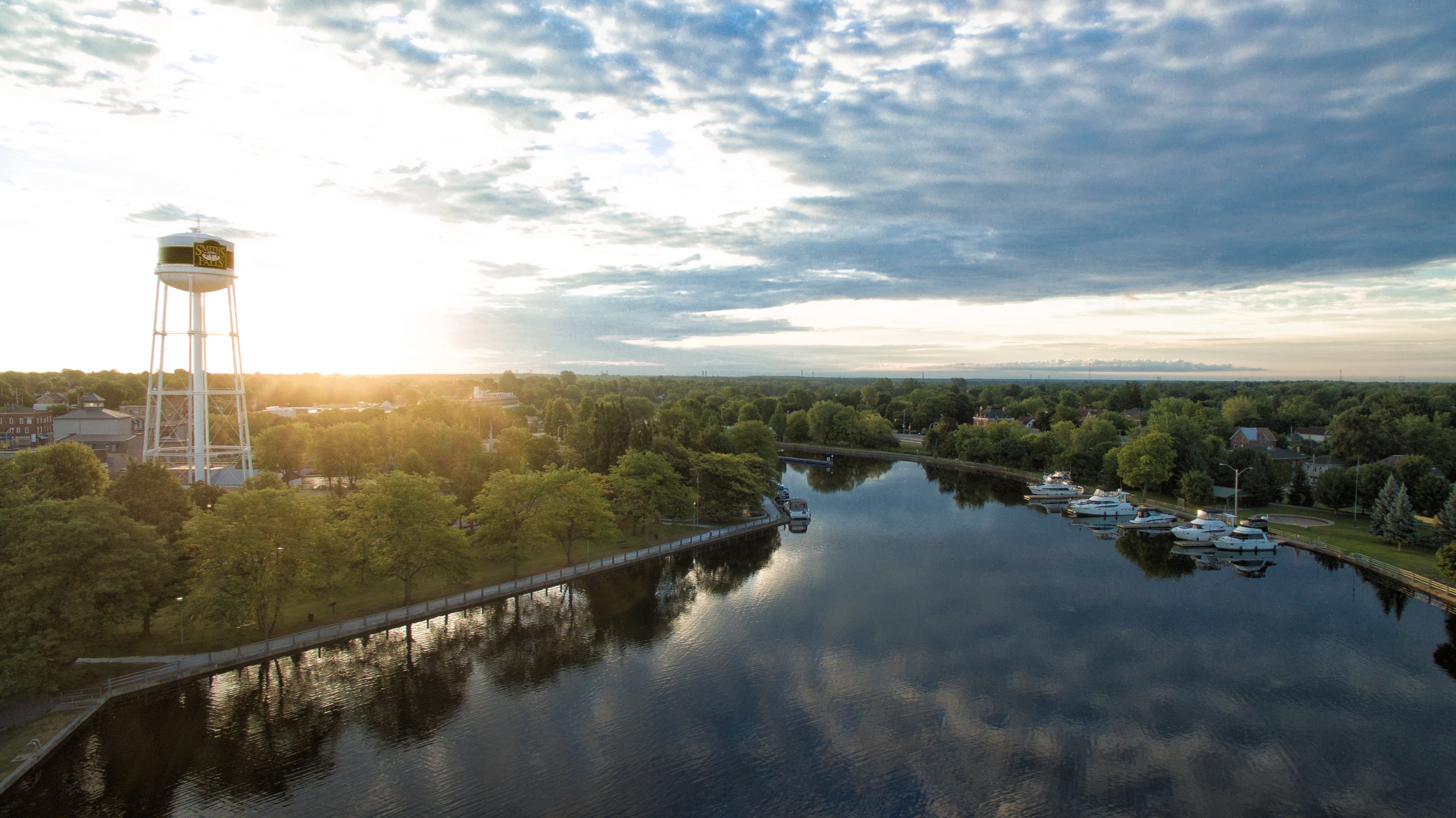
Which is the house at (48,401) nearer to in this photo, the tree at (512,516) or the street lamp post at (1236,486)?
the tree at (512,516)

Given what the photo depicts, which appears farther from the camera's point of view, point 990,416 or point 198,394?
point 990,416

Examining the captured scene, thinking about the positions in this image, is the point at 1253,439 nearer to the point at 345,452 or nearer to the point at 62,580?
the point at 345,452

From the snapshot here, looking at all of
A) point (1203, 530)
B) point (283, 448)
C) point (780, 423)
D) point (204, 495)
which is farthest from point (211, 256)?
point (780, 423)

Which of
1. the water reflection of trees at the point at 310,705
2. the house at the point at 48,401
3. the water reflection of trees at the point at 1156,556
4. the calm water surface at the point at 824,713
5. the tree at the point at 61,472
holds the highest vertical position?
the house at the point at 48,401

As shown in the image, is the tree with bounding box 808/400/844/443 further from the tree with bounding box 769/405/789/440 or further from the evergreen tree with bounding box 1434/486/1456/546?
the evergreen tree with bounding box 1434/486/1456/546

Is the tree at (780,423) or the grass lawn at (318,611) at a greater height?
the tree at (780,423)

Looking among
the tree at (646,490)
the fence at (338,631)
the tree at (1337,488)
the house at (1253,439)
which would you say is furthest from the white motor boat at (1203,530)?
the house at (1253,439)
